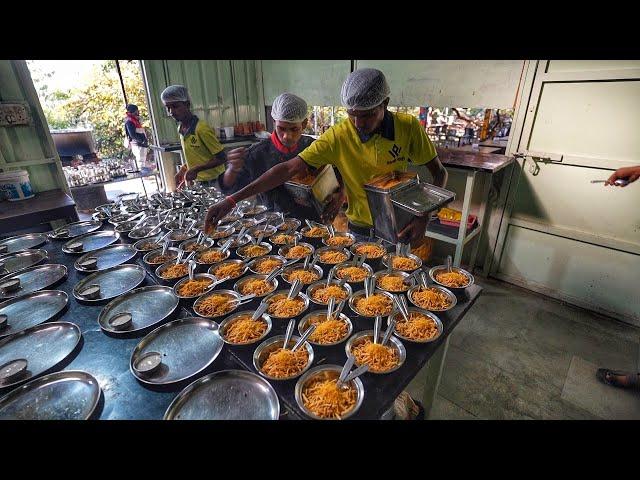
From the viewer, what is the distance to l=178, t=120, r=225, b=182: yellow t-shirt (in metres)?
4.15

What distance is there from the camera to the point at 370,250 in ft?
7.96

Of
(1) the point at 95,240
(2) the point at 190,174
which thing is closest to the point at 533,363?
(1) the point at 95,240

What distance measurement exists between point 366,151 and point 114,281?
2.09m

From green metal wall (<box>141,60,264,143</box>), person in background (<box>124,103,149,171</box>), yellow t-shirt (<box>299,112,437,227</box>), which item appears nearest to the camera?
yellow t-shirt (<box>299,112,437,227</box>)

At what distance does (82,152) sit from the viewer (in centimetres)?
618

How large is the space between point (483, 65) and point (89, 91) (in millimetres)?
9373

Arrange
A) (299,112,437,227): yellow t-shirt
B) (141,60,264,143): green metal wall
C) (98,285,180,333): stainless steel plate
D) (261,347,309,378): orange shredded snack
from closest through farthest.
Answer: (261,347,309,378): orange shredded snack
(98,285,180,333): stainless steel plate
(299,112,437,227): yellow t-shirt
(141,60,264,143): green metal wall

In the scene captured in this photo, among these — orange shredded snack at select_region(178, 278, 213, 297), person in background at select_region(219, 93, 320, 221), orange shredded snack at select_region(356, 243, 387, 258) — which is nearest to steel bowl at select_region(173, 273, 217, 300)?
orange shredded snack at select_region(178, 278, 213, 297)

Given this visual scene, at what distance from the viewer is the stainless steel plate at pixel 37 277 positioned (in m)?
1.98

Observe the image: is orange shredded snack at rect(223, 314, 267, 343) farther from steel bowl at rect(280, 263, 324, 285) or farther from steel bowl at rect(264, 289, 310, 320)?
steel bowl at rect(280, 263, 324, 285)

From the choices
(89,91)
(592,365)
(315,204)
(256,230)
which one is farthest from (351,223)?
(89,91)

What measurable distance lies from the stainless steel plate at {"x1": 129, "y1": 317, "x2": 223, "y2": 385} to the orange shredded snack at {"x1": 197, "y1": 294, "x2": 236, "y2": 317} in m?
0.09

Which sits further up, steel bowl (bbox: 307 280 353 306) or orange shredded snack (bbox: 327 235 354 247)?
orange shredded snack (bbox: 327 235 354 247)

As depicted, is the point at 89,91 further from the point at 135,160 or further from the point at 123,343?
the point at 123,343
